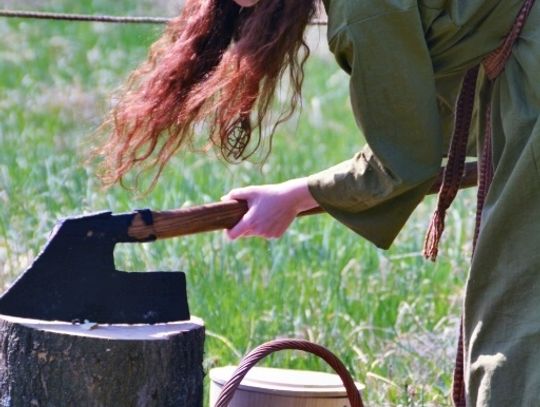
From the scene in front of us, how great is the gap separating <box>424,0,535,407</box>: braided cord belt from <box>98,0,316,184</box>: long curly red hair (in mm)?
389

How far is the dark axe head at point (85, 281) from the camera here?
2.92 m

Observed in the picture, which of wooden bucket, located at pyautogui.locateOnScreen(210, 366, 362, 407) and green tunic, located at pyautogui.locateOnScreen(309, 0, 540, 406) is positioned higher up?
green tunic, located at pyautogui.locateOnScreen(309, 0, 540, 406)

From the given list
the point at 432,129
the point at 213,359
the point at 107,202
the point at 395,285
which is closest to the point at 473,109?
the point at 432,129

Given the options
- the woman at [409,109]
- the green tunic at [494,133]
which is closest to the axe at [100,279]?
the woman at [409,109]

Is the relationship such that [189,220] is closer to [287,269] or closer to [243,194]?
[243,194]

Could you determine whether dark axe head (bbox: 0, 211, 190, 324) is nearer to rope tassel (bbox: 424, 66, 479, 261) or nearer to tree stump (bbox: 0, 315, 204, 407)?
tree stump (bbox: 0, 315, 204, 407)

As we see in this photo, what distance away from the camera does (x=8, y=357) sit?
2.96 metres

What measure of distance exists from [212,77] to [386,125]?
17.7 inches

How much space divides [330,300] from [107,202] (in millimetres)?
1190

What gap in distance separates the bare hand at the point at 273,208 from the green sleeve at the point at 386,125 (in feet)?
0.29

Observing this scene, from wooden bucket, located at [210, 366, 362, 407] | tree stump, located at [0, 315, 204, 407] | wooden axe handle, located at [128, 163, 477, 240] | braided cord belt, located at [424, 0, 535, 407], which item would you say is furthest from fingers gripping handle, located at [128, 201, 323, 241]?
braided cord belt, located at [424, 0, 535, 407]

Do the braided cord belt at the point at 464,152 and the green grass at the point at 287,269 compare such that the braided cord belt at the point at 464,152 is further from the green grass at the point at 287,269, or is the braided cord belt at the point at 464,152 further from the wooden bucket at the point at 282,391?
the green grass at the point at 287,269

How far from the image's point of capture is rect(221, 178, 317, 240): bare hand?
2994 millimetres

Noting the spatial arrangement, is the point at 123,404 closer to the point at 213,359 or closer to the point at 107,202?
the point at 213,359
